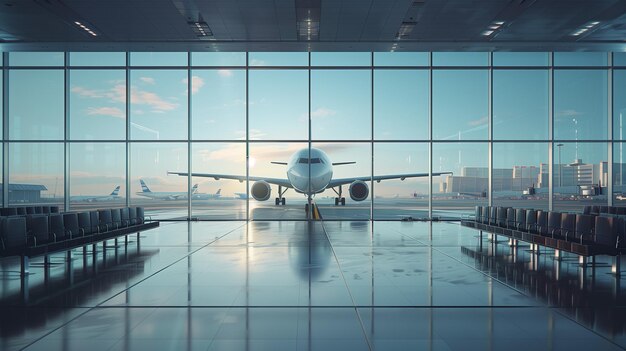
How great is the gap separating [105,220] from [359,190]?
11971 millimetres

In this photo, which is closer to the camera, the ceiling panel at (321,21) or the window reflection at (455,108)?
the ceiling panel at (321,21)

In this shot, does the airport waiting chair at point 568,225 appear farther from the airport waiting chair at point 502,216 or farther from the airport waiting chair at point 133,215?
the airport waiting chair at point 133,215

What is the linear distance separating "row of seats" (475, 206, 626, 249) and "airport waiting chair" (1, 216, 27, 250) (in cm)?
842

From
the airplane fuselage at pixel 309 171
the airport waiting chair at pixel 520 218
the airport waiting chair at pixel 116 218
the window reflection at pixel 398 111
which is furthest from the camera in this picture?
the airplane fuselage at pixel 309 171

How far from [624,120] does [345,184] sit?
11914mm

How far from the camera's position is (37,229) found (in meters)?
6.24

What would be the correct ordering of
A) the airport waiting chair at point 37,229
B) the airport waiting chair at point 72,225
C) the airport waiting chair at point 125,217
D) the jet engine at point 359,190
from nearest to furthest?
the airport waiting chair at point 37,229 < the airport waiting chair at point 72,225 < the airport waiting chair at point 125,217 < the jet engine at point 359,190

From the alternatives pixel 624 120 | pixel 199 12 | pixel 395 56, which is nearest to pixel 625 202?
pixel 624 120

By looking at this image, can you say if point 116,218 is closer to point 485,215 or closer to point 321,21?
point 321,21

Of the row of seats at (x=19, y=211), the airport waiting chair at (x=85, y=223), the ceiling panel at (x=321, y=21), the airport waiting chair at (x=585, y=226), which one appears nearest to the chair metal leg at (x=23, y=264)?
the airport waiting chair at (x=85, y=223)

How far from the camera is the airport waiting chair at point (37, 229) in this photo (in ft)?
20.2

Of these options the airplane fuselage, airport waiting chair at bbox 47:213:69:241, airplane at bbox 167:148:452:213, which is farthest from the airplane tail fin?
airport waiting chair at bbox 47:213:69:241

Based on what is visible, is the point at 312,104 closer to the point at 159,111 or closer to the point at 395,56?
the point at 395,56

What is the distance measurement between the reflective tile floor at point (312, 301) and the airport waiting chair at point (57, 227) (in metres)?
0.51
